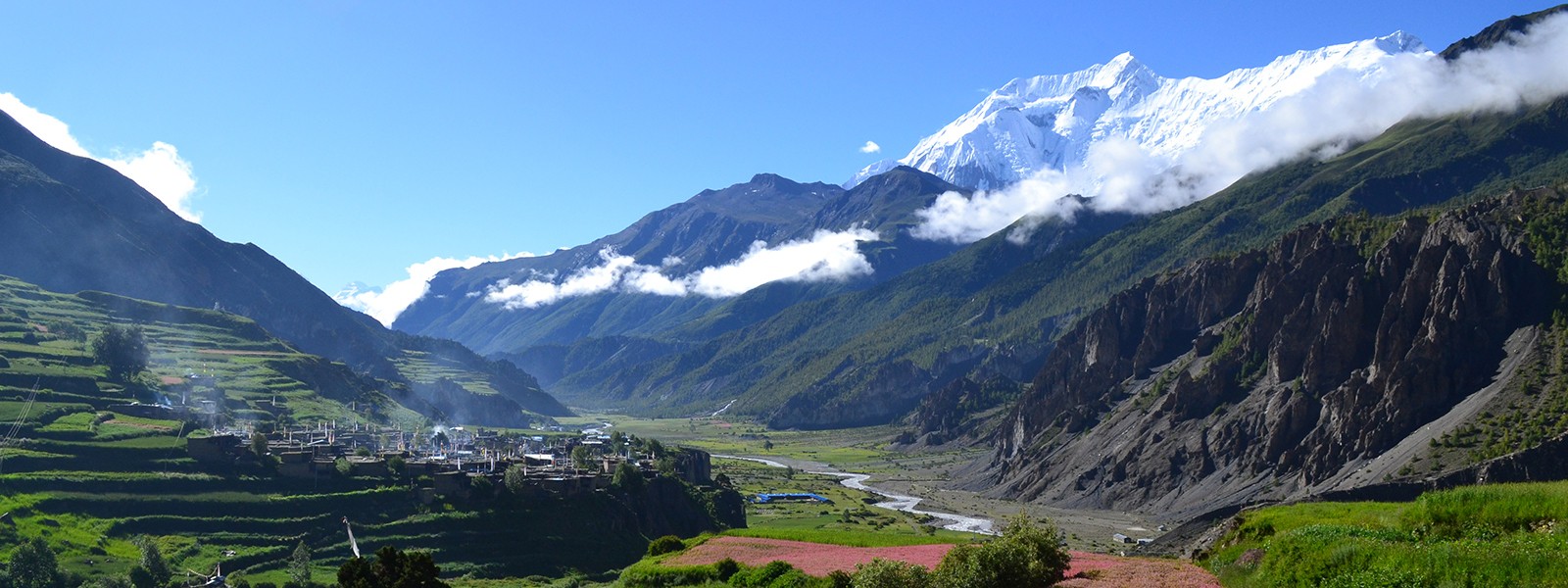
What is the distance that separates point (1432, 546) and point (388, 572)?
5609 centimetres

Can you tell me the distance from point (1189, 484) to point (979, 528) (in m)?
40.9

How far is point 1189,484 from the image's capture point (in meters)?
197

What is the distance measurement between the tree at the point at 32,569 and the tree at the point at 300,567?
18.7m

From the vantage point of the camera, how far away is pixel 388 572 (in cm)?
7294

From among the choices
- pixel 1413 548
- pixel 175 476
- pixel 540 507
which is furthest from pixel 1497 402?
pixel 175 476

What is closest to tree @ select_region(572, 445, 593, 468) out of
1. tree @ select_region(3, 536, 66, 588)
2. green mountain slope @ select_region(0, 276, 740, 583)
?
green mountain slope @ select_region(0, 276, 740, 583)

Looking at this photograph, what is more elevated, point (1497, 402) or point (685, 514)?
point (1497, 402)

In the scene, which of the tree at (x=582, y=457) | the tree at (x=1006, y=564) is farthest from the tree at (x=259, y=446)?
the tree at (x=1006, y=564)

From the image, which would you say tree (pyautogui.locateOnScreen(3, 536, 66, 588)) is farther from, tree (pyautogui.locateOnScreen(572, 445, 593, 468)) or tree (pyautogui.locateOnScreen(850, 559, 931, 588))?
tree (pyautogui.locateOnScreen(850, 559, 931, 588))

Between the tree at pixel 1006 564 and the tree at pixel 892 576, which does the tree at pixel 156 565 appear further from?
the tree at pixel 1006 564

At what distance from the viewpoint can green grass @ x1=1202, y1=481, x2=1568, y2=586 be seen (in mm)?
37594

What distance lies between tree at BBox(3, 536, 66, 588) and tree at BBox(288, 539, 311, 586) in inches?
736

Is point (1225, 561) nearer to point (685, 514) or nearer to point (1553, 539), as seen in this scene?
point (1553, 539)

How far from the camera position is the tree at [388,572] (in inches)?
2822
